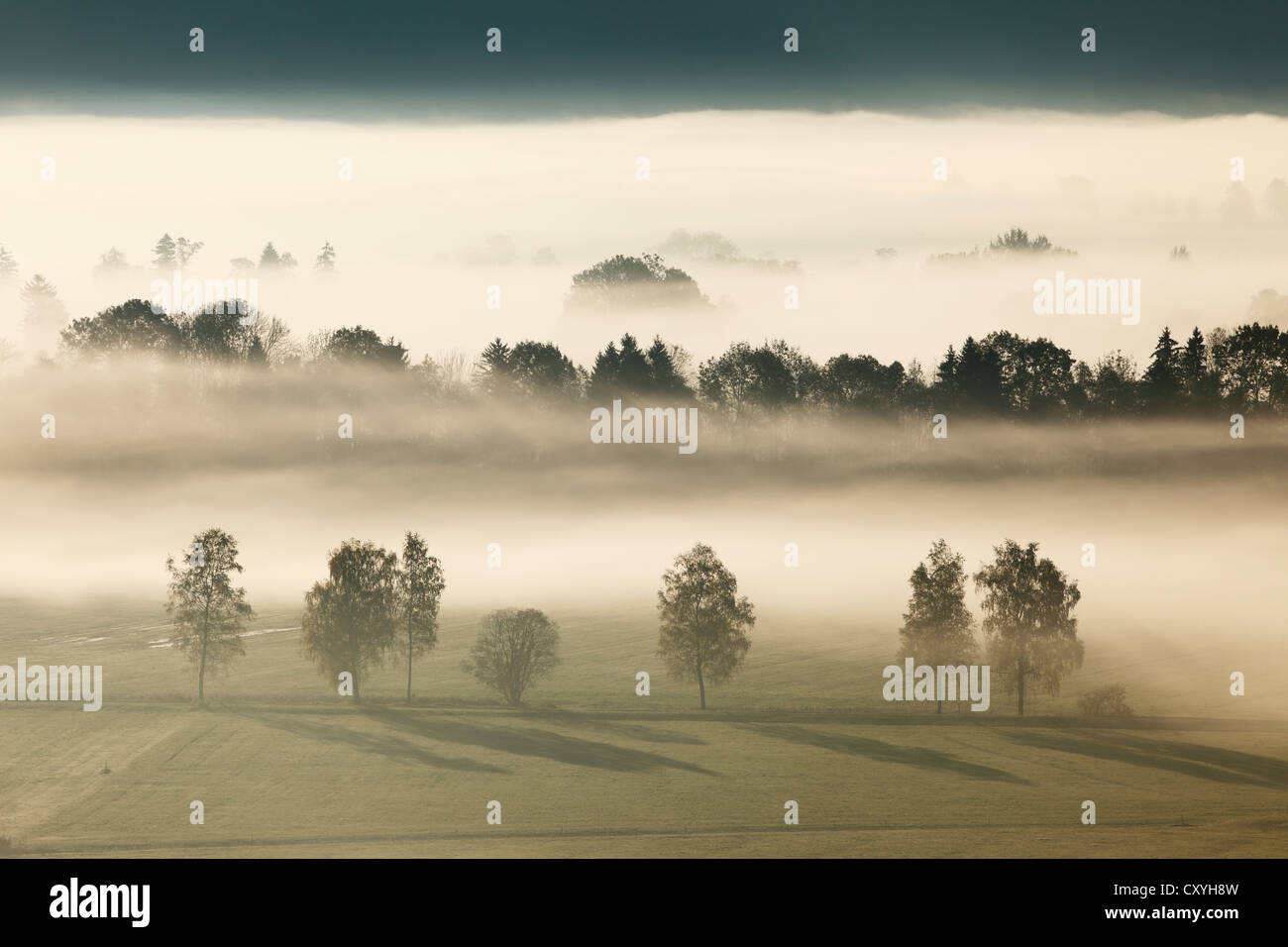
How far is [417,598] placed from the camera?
272ft

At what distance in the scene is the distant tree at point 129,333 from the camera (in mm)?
116188

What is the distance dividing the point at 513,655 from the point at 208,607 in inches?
790

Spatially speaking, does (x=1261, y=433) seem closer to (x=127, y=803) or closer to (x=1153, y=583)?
(x=1153, y=583)

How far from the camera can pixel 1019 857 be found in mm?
49781

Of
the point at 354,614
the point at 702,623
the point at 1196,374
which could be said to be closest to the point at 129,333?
the point at 354,614

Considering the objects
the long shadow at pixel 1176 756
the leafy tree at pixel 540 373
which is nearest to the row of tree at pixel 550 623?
the long shadow at pixel 1176 756

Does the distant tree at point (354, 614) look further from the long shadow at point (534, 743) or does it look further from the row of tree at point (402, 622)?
the long shadow at point (534, 743)

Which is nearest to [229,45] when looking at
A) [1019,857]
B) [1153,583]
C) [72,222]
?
[1019,857]

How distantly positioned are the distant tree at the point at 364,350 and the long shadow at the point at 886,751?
6101 centimetres

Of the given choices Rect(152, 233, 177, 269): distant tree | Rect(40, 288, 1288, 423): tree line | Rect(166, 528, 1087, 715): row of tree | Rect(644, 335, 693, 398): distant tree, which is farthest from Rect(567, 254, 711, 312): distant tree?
Rect(166, 528, 1087, 715): row of tree

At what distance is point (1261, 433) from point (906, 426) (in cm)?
2822

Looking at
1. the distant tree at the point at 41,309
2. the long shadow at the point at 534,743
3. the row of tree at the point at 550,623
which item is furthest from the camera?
the distant tree at the point at 41,309

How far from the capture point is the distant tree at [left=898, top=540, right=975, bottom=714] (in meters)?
78.1

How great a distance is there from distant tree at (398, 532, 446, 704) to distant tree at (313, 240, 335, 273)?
81.3 metres
